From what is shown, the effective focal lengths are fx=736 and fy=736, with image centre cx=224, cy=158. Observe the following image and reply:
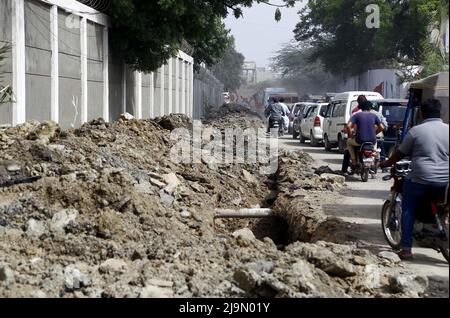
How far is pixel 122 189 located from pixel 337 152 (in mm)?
15897

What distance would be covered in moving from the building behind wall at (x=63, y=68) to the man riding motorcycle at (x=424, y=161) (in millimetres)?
7706

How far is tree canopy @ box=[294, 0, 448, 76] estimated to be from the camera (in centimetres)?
4391

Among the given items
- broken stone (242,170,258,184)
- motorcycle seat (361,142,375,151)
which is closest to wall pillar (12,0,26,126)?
broken stone (242,170,258,184)

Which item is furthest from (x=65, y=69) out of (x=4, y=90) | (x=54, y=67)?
(x=4, y=90)

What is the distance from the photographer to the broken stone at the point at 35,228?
799 cm

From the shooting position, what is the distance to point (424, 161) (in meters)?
7.64

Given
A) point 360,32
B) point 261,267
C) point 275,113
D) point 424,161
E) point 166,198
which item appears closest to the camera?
point 261,267

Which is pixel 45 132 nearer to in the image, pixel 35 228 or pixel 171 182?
pixel 171 182

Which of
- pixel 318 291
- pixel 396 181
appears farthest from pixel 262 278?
pixel 396 181

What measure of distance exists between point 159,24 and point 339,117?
6170 millimetres

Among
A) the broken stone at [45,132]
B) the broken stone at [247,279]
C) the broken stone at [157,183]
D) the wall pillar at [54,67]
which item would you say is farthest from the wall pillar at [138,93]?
the broken stone at [247,279]

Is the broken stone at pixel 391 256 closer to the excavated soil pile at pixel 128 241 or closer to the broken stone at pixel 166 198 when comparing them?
the excavated soil pile at pixel 128 241

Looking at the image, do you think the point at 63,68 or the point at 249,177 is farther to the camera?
the point at 63,68
